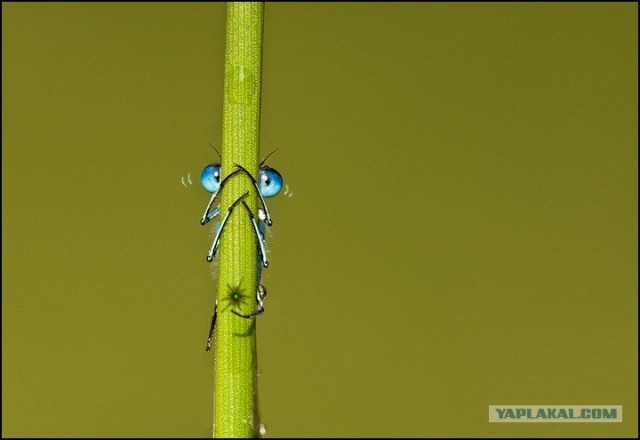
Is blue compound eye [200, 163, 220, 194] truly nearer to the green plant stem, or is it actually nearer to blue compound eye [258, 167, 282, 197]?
blue compound eye [258, 167, 282, 197]

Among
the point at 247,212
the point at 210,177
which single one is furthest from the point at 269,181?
the point at 247,212

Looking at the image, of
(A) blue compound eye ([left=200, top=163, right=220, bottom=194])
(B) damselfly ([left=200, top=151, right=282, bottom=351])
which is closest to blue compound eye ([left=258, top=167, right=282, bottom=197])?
(B) damselfly ([left=200, top=151, right=282, bottom=351])

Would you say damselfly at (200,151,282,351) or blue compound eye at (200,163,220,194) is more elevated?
blue compound eye at (200,163,220,194)

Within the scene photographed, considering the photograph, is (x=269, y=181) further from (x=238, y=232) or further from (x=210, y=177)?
(x=238, y=232)

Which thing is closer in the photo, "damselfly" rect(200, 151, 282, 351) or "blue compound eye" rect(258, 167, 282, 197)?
"damselfly" rect(200, 151, 282, 351)

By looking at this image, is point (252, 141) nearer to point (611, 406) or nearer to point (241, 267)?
point (241, 267)

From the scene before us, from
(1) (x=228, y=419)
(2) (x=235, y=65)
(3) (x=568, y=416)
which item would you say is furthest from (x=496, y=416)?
(2) (x=235, y=65)
